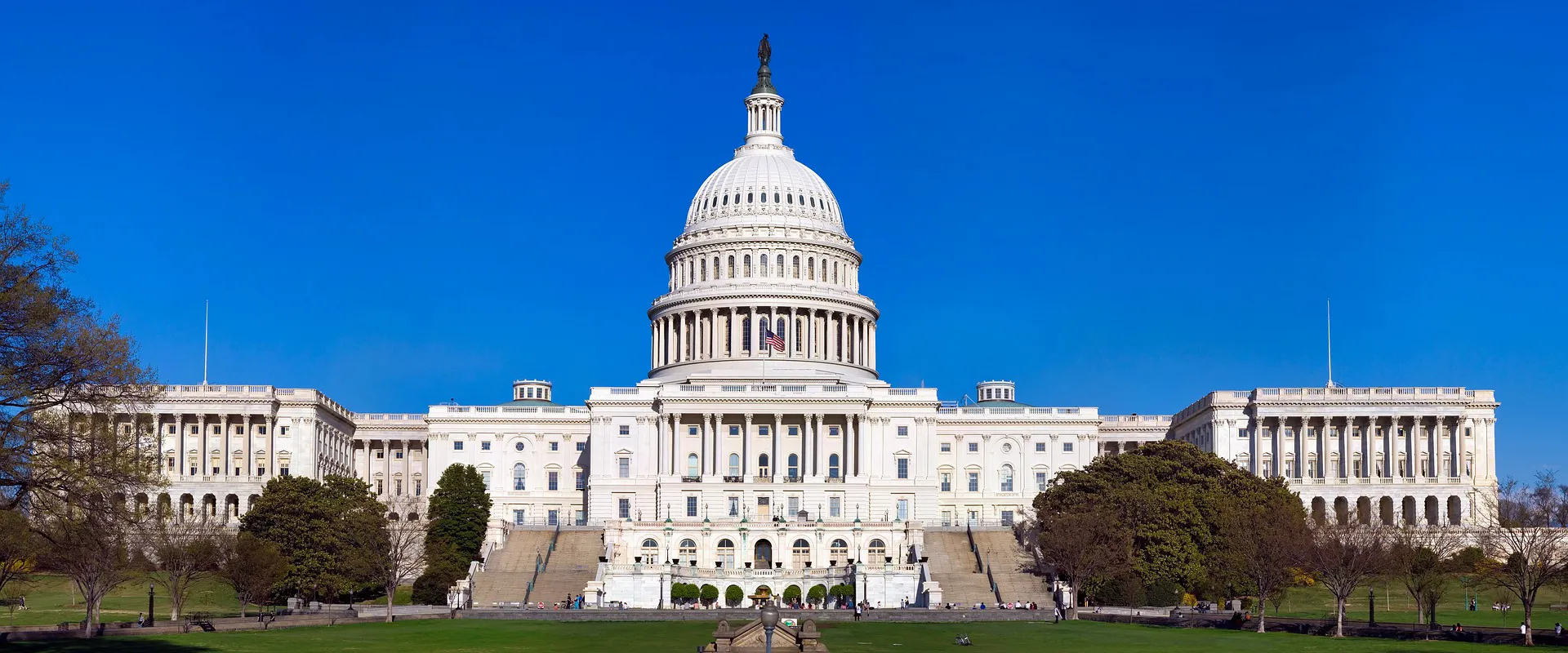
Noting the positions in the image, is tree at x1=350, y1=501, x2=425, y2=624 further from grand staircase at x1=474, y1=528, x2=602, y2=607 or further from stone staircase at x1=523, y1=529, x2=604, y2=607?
stone staircase at x1=523, y1=529, x2=604, y2=607

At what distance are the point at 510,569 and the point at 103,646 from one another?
5217cm

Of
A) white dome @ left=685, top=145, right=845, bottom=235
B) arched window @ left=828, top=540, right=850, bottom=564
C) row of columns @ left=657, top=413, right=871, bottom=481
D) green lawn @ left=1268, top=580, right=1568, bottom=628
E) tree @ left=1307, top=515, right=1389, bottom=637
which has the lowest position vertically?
green lawn @ left=1268, top=580, right=1568, bottom=628

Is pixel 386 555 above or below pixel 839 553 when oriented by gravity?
above

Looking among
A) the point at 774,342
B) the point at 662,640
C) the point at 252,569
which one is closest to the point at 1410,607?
the point at 662,640

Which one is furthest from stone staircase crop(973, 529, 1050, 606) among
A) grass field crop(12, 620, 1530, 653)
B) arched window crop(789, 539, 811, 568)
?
grass field crop(12, 620, 1530, 653)

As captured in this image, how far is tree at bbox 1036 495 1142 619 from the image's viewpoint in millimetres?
97125

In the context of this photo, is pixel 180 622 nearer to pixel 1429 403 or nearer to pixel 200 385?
pixel 200 385

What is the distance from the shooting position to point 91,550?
170 ft

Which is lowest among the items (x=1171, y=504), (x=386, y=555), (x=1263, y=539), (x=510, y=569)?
(x=510, y=569)

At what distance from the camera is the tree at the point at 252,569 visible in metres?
85.9

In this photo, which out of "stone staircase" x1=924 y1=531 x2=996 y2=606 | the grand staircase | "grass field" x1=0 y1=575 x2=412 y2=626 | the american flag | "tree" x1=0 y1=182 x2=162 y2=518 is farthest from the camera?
the american flag

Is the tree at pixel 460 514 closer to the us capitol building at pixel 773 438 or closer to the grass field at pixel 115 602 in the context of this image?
the us capitol building at pixel 773 438

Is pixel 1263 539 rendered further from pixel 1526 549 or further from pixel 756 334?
pixel 756 334

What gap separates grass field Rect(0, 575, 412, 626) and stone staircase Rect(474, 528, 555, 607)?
15.1 ft
